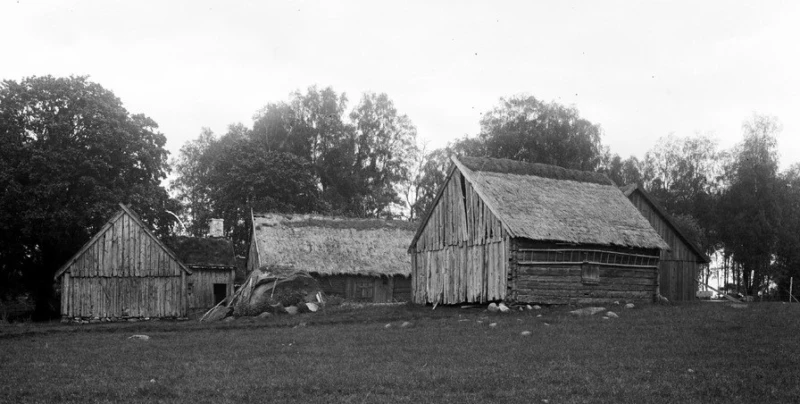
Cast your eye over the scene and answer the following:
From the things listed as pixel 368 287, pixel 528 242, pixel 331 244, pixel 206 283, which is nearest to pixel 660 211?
pixel 528 242

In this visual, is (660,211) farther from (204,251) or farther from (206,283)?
(204,251)

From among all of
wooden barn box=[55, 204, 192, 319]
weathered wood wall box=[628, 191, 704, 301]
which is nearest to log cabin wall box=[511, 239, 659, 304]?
weathered wood wall box=[628, 191, 704, 301]

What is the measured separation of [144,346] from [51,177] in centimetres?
2376

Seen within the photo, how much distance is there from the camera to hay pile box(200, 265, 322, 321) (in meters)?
35.1

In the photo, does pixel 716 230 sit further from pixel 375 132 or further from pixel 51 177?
pixel 51 177

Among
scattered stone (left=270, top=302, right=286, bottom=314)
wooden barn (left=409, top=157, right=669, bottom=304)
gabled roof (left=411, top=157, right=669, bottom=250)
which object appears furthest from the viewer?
scattered stone (left=270, top=302, right=286, bottom=314)

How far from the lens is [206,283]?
45469 millimetres

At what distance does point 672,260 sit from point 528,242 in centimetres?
1355

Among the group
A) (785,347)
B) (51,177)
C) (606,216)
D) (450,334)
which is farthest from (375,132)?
(785,347)

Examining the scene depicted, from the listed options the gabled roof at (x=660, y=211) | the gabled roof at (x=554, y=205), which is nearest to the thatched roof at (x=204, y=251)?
the gabled roof at (x=554, y=205)

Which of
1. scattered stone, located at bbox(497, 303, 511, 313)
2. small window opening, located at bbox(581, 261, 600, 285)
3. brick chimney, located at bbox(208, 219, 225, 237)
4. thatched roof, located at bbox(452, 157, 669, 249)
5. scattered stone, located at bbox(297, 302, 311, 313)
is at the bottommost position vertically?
scattered stone, located at bbox(297, 302, 311, 313)

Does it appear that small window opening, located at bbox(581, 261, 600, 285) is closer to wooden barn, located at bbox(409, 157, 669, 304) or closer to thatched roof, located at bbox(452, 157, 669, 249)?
wooden barn, located at bbox(409, 157, 669, 304)

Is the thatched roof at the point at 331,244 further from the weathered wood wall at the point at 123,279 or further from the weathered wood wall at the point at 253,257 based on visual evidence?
the weathered wood wall at the point at 123,279

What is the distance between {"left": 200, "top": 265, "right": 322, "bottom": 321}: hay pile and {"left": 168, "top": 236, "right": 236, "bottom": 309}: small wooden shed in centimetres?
723
